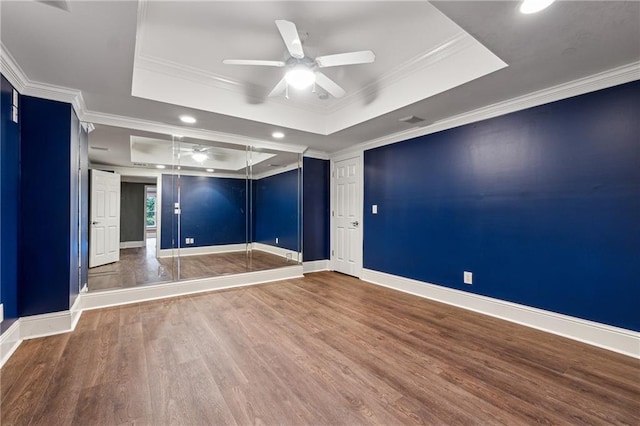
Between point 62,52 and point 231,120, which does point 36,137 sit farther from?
point 231,120

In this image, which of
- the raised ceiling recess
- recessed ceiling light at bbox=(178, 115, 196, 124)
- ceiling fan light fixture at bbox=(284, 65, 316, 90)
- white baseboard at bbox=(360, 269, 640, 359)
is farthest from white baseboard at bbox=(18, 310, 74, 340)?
white baseboard at bbox=(360, 269, 640, 359)

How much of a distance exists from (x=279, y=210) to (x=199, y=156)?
1752 millimetres

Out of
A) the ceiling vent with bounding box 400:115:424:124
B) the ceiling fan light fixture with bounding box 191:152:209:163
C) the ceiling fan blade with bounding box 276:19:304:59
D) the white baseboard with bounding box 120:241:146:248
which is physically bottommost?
the white baseboard with bounding box 120:241:146:248

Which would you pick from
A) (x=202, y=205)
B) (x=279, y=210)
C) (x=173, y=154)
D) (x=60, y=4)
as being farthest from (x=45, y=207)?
(x=279, y=210)

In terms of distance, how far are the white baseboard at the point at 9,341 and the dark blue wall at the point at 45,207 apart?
18cm

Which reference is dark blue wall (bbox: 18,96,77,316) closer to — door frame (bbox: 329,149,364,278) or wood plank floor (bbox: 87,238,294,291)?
wood plank floor (bbox: 87,238,294,291)

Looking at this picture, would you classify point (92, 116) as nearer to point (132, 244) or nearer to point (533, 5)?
point (132, 244)

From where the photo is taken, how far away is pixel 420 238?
386 centimetres

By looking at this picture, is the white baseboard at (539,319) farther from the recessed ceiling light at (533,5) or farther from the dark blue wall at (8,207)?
the dark blue wall at (8,207)

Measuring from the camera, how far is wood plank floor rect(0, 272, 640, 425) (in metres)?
1.56

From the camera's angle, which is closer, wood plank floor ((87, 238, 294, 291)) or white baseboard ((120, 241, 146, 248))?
wood plank floor ((87, 238, 294, 291))

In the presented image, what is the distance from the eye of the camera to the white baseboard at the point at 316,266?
520 centimetres

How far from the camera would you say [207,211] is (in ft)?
16.4

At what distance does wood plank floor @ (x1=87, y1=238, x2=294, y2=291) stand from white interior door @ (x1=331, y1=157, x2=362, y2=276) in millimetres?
1006
